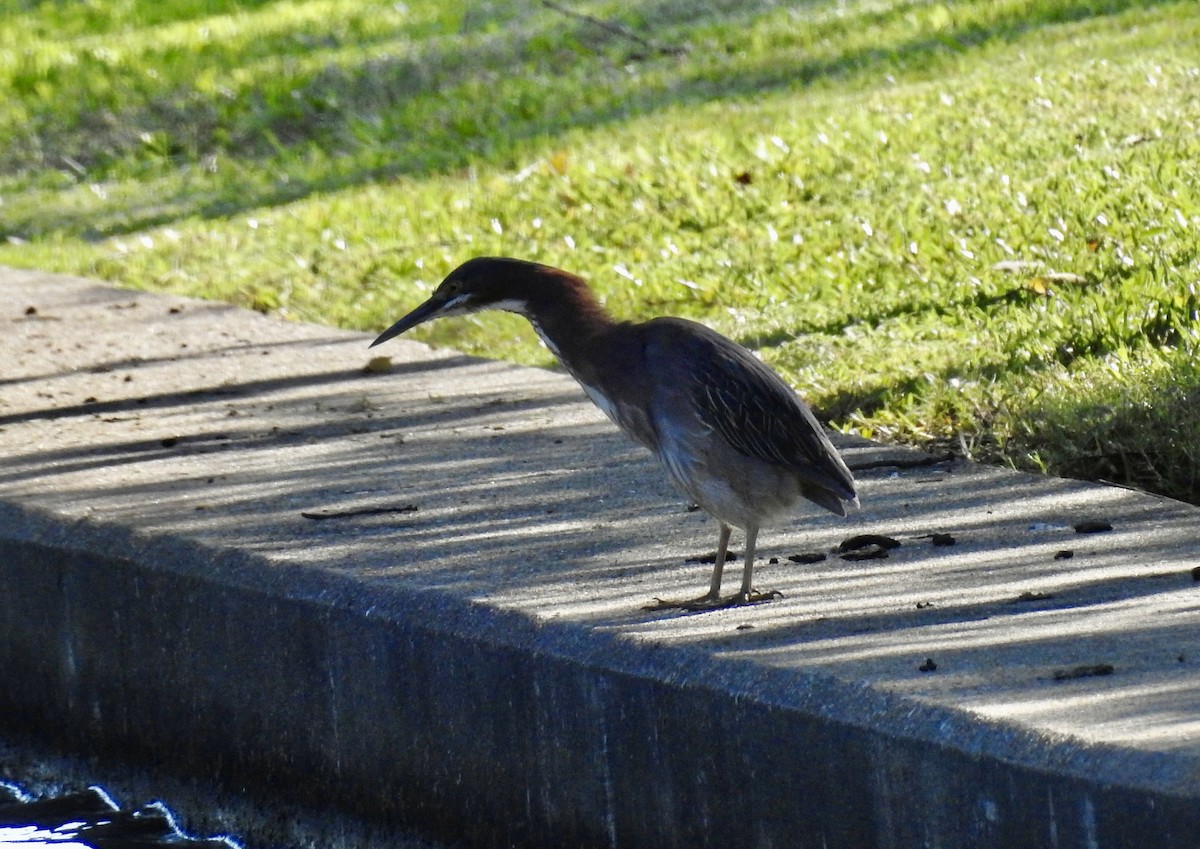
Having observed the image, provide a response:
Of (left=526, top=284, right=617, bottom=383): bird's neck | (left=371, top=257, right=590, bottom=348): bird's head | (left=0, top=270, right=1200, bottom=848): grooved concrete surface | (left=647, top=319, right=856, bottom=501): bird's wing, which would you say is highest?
(left=371, top=257, right=590, bottom=348): bird's head

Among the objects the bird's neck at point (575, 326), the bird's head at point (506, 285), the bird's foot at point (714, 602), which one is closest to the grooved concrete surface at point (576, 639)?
the bird's foot at point (714, 602)

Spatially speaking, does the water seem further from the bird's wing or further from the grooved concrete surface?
the bird's wing

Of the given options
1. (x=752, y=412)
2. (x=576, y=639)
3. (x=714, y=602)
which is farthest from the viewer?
(x=714, y=602)

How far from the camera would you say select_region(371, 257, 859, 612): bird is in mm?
4105

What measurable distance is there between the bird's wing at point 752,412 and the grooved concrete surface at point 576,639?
32cm

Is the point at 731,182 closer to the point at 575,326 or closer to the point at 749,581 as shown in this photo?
the point at 575,326

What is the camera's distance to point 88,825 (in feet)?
15.5

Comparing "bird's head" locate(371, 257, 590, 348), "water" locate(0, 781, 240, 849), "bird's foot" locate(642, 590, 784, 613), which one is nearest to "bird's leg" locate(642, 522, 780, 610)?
"bird's foot" locate(642, 590, 784, 613)

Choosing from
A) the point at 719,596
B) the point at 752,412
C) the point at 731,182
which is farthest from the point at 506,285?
the point at 731,182

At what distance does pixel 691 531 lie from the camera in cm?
498

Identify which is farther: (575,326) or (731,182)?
(731,182)

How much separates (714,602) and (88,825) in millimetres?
1689

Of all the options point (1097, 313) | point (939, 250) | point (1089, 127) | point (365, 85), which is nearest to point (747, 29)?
point (365, 85)

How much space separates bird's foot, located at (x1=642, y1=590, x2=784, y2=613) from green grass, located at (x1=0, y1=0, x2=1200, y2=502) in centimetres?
142
